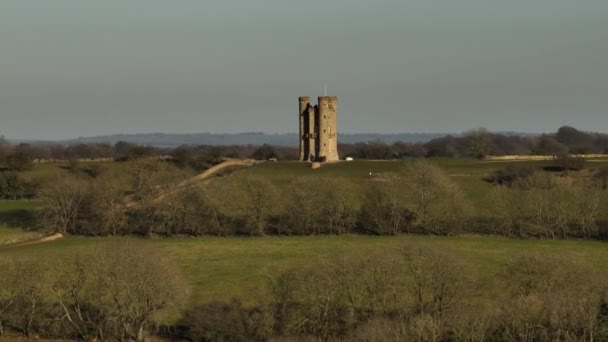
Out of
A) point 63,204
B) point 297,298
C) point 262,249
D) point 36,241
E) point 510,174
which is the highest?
point 510,174

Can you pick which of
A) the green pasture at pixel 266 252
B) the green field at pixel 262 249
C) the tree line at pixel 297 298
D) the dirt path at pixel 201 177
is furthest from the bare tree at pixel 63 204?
the tree line at pixel 297 298

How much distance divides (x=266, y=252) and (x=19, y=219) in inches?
1063

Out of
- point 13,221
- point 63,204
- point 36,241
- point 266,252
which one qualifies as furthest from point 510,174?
point 13,221

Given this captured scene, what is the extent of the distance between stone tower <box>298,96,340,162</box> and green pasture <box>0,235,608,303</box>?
37.2m

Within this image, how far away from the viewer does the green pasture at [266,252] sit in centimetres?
4044

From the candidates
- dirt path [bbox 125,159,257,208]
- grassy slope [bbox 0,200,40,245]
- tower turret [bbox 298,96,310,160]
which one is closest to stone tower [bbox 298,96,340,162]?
tower turret [bbox 298,96,310,160]

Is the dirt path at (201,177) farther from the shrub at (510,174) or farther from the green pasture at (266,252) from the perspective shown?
the shrub at (510,174)

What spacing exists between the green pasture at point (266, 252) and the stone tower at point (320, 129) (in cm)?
3724

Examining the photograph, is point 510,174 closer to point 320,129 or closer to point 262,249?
point 320,129

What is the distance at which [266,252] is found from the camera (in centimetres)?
5253

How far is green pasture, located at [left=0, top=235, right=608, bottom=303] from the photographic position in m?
40.4

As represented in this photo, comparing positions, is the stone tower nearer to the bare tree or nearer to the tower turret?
the tower turret

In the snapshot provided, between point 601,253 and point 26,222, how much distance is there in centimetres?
4730

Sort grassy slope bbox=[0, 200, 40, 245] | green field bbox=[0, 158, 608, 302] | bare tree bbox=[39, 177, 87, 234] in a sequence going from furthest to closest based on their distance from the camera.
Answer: bare tree bbox=[39, 177, 87, 234] < grassy slope bbox=[0, 200, 40, 245] < green field bbox=[0, 158, 608, 302]
